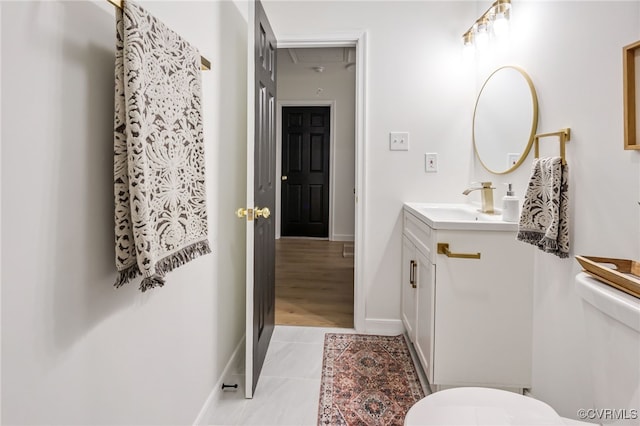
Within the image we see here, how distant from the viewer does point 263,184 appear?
200 cm

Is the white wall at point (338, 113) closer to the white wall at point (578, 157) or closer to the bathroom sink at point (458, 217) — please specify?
the bathroom sink at point (458, 217)

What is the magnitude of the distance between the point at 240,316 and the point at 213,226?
0.79m

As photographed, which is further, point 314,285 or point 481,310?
point 314,285

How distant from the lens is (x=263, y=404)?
178cm

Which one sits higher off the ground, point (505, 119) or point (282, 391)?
point (505, 119)

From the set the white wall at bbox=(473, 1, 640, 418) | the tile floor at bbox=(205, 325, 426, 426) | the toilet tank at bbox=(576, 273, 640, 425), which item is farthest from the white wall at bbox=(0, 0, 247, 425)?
the white wall at bbox=(473, 1, 640, 418)

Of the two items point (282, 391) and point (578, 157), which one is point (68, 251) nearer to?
point (282, 391)

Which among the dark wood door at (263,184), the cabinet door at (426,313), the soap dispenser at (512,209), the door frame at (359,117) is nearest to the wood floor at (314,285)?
the door frame at (359,117)

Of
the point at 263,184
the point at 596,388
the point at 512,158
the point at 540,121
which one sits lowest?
the point at 596,388

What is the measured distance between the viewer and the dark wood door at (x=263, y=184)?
1.81m

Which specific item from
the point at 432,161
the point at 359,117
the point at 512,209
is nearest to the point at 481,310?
the point at 512,209

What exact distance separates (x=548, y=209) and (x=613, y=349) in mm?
800

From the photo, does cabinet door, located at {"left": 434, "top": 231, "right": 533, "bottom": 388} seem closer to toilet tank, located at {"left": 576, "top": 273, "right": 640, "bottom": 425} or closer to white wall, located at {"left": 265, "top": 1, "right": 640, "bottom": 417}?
white wall, located at {"left": 265, "top": 1, "right": 640, "bottom": 417}

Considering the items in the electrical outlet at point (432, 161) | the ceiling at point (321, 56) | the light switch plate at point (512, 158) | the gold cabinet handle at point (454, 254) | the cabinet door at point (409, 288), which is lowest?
the cabinet door at point (409, 288)
